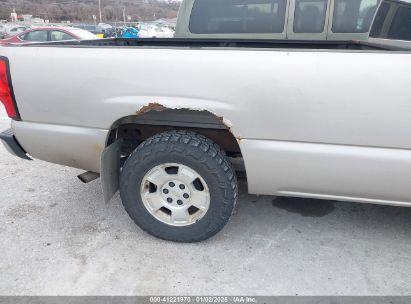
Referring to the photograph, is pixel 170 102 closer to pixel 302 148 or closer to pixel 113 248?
pixel 302 148

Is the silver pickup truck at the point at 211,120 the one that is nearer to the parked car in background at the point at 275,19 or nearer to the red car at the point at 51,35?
the parked car in background at the point at 275,19

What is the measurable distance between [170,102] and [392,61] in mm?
1304

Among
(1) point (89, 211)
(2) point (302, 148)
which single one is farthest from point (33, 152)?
(2) point (302, 148)

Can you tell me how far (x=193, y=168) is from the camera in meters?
2.58

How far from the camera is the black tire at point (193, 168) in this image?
2.55 meters

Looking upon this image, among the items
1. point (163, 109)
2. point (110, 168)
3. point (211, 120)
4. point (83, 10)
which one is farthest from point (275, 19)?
point (83, 10)

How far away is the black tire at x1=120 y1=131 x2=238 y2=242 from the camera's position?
255cm

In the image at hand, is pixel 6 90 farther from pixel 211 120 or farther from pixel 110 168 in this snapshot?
pixel 211 120

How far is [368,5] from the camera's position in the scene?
450 centimetres

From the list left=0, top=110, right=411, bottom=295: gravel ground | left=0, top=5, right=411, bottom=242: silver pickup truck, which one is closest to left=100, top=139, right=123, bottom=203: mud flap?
left=0, top=5, right=411, bottom=242: silver pickup truck

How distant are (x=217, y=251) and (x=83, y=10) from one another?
3416 inches

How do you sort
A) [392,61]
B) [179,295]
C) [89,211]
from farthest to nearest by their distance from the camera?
1. [89,211]
2. [179,295]
3. [392,61]

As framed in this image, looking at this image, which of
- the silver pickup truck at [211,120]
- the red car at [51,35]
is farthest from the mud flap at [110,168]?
the red car at [51,35]

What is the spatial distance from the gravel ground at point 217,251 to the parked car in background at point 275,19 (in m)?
2.10
